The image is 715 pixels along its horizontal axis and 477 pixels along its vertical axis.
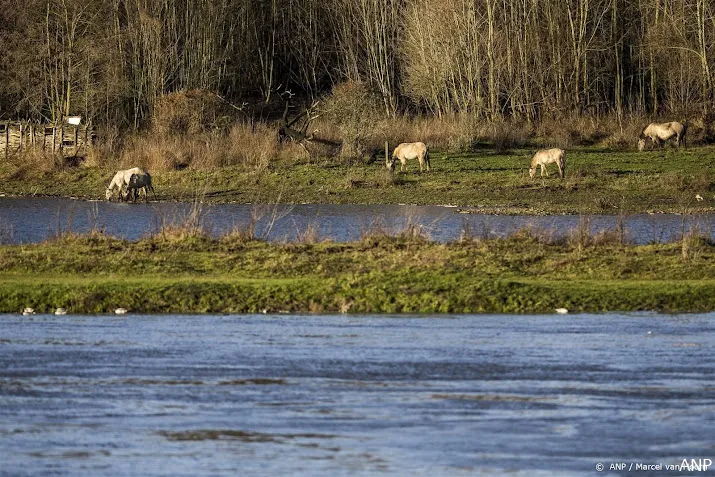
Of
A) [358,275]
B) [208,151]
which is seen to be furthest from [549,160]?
[358,275]

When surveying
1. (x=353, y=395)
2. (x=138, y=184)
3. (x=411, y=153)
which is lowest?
(x=353, y=395)

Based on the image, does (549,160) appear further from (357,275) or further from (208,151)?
(357,275)

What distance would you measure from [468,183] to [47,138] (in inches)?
797

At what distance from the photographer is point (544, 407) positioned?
1471cm

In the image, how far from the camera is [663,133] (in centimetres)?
5584

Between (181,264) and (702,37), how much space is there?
42.5m

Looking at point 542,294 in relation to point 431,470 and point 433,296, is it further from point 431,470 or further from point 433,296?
point 431,470

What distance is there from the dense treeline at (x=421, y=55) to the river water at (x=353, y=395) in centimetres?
4332

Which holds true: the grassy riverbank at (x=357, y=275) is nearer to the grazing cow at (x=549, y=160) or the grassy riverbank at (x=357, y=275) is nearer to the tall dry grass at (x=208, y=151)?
the grazing cow at (x=549, y=160)

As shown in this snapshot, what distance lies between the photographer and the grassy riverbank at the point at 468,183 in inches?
1790

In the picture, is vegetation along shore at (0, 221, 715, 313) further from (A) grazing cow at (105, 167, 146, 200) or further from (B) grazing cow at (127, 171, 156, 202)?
(A) grazing cow at (105, 167, 146, 200)

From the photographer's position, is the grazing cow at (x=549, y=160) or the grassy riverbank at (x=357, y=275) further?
the grazing cow at (x=549, y=160)

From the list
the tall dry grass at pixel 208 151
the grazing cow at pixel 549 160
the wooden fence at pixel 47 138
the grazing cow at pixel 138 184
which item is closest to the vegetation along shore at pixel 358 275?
the grazing cow at pixel 549 160

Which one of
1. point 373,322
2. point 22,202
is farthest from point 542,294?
point 22,202
